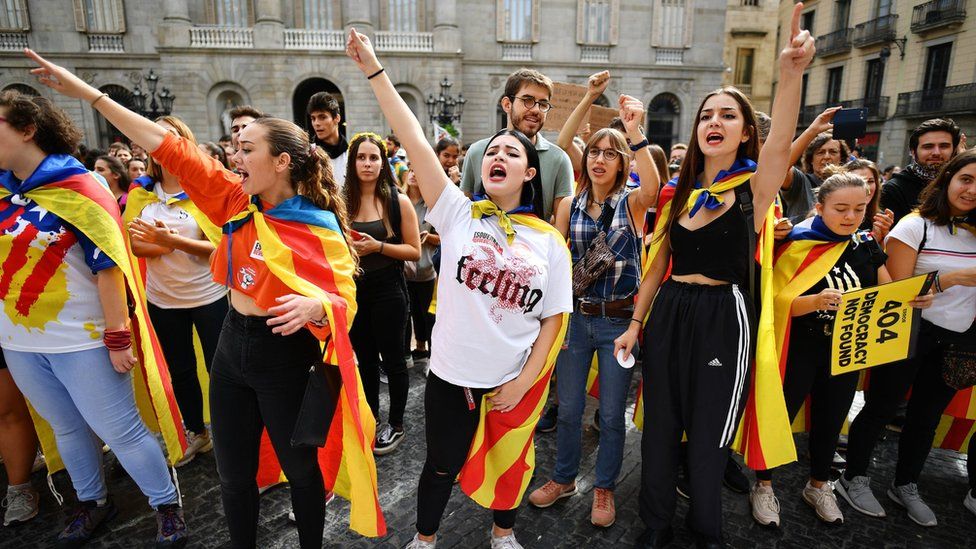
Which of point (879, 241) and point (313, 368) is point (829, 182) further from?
point (313, 368)

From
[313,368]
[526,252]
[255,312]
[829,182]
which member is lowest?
[313,368]

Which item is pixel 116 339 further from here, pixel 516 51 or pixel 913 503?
pixel 516 51

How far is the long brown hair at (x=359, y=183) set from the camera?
3.60m

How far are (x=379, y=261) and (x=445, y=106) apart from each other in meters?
16.5

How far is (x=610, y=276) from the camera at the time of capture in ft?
9.66

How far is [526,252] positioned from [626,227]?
942 mm

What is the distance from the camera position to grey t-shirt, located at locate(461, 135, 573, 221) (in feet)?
11.1

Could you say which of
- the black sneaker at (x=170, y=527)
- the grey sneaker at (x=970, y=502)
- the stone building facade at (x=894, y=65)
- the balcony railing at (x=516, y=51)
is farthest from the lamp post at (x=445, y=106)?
the grey sneaker at (x=970, y=502)

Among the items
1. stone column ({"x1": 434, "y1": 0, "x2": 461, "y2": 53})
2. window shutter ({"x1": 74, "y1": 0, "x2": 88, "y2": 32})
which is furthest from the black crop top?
window shutter ({"x1": 74, "y1": 0, "x2": 88, "y2": 32})

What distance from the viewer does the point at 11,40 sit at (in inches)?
831

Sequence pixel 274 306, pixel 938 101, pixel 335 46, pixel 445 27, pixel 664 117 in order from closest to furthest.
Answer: pixel 274 306, pixel 938 101, pixel 335 46, pixel 445 27, pixel 664 117

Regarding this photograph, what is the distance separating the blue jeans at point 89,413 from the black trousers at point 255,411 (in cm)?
75

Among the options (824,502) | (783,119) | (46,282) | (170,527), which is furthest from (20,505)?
(824,502)

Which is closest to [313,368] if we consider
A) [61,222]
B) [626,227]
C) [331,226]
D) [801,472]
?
[331,226]
